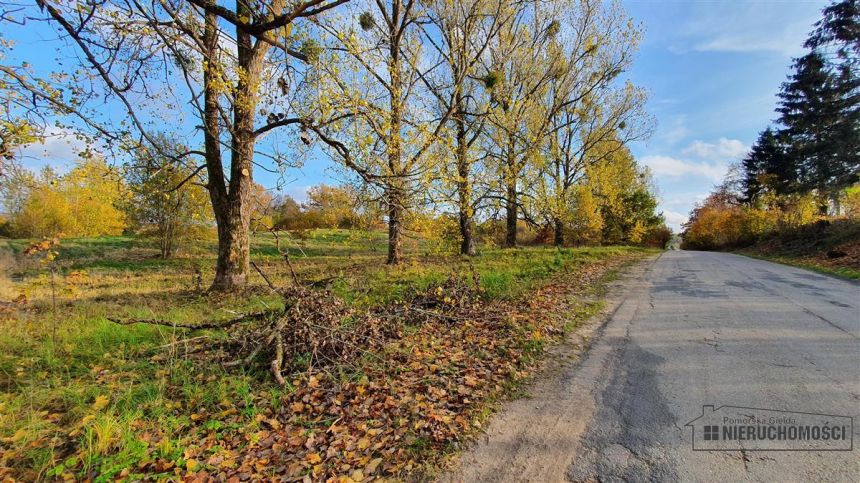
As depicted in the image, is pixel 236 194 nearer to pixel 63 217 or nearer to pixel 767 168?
pixel 63 217

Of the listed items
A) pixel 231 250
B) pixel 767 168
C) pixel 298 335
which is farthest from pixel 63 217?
pixel 767 168

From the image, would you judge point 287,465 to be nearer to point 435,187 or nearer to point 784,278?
point 435,187

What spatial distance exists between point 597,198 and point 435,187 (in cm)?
2140

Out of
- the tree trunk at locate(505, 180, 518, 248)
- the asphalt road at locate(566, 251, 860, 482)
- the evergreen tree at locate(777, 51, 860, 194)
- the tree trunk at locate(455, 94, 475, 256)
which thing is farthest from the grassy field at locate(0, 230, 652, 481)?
the evergreen tree at locate(777, 51, 860, 194)

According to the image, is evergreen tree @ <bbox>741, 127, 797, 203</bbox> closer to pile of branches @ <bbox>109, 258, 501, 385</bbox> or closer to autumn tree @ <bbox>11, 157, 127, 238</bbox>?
pile of branches @ <bbox>109, 258, 501, 385</bbox>

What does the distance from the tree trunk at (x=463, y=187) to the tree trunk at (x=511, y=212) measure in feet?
7.04

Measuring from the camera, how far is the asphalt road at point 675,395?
8.61 feet

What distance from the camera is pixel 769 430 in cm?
297

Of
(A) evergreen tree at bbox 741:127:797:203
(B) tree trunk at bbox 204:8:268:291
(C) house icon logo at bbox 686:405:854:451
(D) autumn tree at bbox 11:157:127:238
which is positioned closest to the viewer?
(C) house icon logo at bbox 686:405:854:451

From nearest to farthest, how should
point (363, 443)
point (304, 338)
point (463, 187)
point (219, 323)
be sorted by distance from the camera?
1. point (363, 443)
2. point (304, 338)
3. point (219, 323)
4. point (463, 187)

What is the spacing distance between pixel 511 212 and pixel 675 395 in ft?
53.8

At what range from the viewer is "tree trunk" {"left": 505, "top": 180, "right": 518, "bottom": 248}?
15.5 metres

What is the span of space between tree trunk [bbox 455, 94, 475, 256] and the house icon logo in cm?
716

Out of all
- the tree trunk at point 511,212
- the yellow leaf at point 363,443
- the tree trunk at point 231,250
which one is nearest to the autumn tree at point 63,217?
the tree trunk at point 231,250
